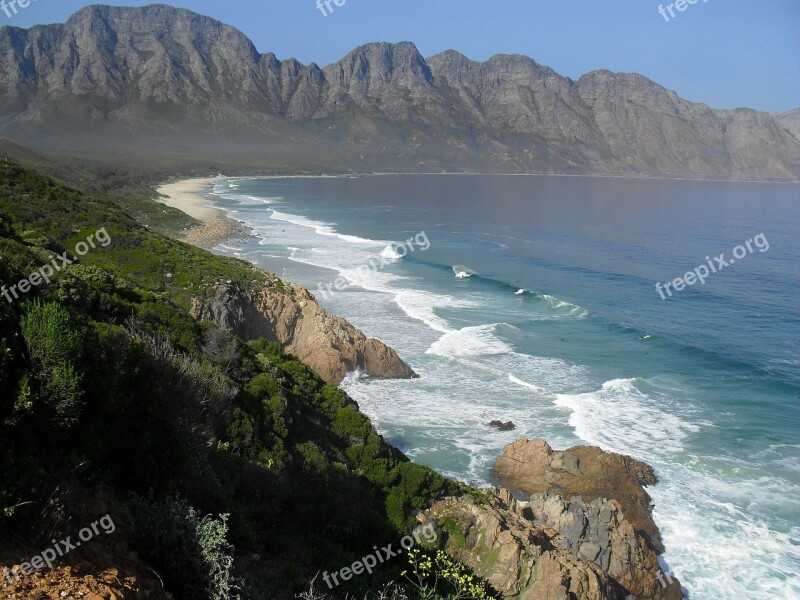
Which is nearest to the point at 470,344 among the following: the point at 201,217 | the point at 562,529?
the point at 562,529

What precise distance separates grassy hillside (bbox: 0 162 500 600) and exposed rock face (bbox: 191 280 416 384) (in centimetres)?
739

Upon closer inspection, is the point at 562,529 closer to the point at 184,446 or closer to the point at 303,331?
the point at 184,446

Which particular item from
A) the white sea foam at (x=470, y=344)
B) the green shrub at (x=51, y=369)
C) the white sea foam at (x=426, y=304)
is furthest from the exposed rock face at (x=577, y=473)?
the green shrub at (x=51, y=369)

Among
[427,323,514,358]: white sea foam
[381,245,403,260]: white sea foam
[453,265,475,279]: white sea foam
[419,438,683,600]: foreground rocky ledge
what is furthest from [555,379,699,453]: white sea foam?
[381,245,403,260]: white sea foam

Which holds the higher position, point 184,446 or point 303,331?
point 184,446

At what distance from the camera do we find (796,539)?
17375 mm

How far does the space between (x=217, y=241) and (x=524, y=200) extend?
93.4 meters

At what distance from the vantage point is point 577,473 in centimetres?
1958

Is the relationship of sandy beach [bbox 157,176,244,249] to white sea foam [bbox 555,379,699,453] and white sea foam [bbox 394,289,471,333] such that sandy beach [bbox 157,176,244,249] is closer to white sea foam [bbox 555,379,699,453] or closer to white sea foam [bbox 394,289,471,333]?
white sea foam [bbox 394,289,471,333]

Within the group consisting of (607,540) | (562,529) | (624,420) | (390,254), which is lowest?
(562,529)

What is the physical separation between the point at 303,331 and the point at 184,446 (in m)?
20.0

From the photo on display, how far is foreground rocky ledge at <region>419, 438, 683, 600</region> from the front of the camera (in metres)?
12.2

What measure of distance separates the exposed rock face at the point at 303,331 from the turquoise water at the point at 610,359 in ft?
2.97

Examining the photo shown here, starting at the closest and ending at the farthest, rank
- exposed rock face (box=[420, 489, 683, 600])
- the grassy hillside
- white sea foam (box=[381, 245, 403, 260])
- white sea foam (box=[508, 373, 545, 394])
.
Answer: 1. the grassy hillside
2. exposed rock face (box=[420, 489, 683, 600])
3. white sea foam (box=[508, 373, 545, 394])
4. white sea foam (box=[381, 245, 403, 260])
